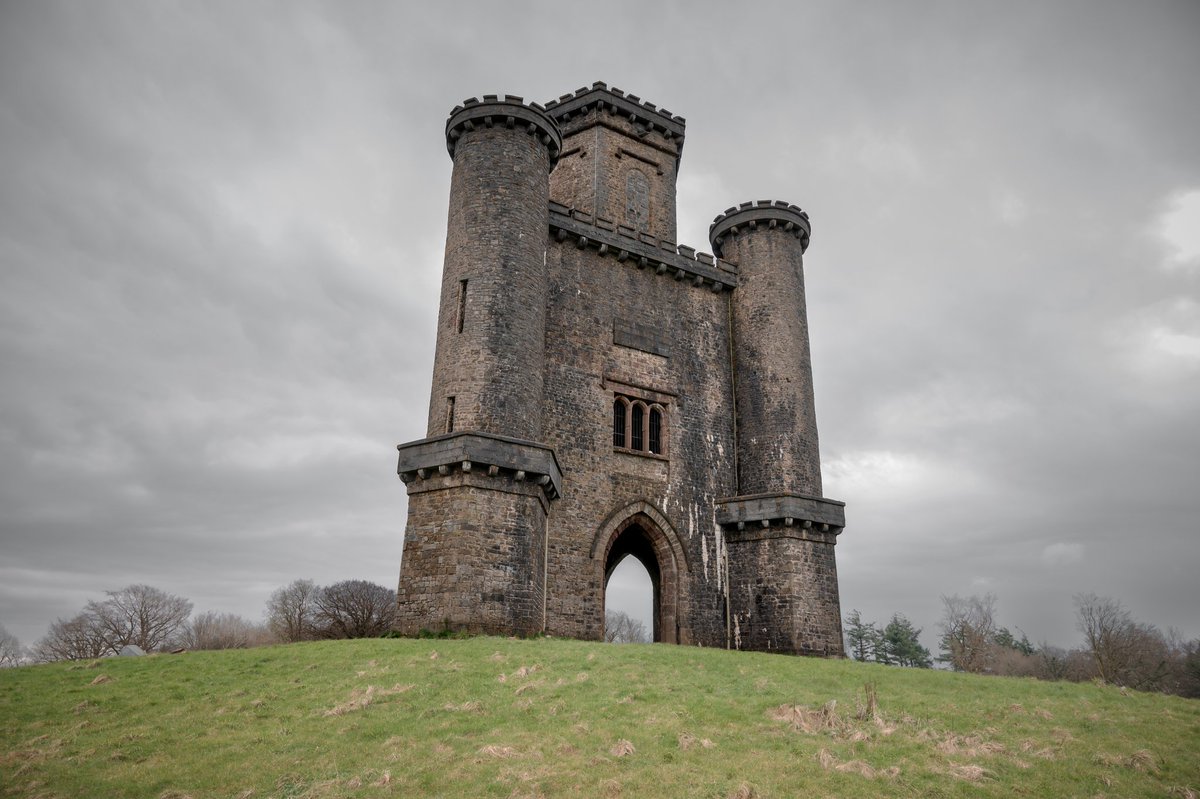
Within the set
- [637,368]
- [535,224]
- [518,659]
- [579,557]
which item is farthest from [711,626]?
[535,224]

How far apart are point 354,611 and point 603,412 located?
32.2 m

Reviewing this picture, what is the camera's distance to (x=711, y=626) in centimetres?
2509

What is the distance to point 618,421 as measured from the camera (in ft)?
85.9

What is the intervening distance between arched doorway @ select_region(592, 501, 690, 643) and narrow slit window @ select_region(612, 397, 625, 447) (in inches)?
88.7

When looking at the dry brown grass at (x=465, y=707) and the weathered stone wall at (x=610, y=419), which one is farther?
the weathered stone wall at (x=610, y=419)

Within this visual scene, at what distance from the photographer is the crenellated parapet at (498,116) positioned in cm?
2523

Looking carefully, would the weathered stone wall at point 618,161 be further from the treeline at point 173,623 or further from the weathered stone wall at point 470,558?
the treeline at point 173,623

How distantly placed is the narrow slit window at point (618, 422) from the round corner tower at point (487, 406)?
3.39m

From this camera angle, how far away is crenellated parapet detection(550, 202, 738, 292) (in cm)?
2700

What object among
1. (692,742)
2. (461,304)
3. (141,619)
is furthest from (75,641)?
(692,742)

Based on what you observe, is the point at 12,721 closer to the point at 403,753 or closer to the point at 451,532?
the point at 403,753

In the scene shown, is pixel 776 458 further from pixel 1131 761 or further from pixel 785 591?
pixel 1131 761

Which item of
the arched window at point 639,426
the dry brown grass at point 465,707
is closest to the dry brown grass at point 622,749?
the dry brown grass at point 465,707

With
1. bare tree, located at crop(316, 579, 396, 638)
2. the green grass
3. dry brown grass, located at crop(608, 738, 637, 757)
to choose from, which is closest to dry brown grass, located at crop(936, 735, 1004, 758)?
the green grass
